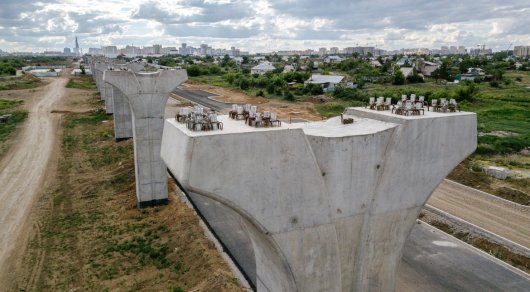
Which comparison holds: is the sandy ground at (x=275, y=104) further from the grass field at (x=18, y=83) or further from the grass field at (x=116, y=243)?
the grass field at (x=18, y=83)

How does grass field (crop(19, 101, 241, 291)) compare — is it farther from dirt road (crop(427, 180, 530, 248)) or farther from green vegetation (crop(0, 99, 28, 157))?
green vegetation (crop(0, 99, 28, 157))

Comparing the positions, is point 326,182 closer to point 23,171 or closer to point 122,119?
point 23,171

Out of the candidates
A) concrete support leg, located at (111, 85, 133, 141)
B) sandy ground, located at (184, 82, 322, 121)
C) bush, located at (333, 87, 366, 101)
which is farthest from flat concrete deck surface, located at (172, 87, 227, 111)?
bush, located at (333, 87, 366, 101)

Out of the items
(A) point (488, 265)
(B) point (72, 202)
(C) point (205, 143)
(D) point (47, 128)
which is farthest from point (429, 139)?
(D) point (47, 128)

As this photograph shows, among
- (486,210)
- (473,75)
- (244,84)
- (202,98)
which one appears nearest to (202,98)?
(202,98)

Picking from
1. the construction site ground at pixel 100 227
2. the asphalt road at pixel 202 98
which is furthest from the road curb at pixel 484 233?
the asphalt road at pixel 202 98
